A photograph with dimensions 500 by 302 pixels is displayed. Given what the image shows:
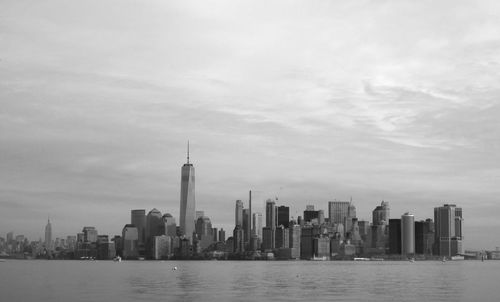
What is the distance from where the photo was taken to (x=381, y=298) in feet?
419

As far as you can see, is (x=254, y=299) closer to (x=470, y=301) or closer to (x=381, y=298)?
(x=381, y=298)

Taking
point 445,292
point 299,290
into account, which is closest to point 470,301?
point 445,292

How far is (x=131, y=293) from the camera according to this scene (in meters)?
141

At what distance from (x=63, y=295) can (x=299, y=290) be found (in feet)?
161

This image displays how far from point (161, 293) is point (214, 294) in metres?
10.6

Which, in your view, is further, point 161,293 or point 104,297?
point 161,293

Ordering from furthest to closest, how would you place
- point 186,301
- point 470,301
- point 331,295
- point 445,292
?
1. point 445,292
2. point 331,295
3. point 470,301
4. point 186,301

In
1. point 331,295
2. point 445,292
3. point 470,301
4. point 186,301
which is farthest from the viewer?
point 445,292

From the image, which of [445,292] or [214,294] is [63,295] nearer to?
[214,294]

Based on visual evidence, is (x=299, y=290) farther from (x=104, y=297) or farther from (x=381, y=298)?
(x=104, y=297)

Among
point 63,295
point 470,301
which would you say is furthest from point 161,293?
point 470,301

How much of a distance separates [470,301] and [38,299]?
77.8 meters

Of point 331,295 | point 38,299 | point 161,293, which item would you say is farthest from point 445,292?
point 38,299

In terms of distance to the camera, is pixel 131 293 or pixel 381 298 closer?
Result: pixel 381 298
